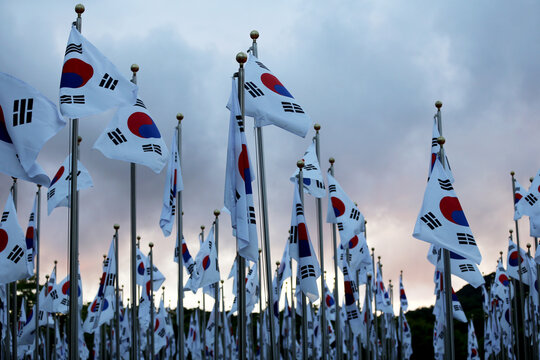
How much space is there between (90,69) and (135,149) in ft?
7.63

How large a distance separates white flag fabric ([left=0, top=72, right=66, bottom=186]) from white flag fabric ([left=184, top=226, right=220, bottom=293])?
11126 mm

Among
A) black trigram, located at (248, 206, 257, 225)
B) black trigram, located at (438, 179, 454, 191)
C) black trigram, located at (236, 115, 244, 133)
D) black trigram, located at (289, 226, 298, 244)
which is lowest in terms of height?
black trigram, located at (248, 206, 257, 225)

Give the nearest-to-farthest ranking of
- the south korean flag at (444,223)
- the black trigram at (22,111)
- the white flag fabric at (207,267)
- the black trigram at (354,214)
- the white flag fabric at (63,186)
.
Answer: the black trigram at (22,111)
the south korean flag at (444,223)
the white flag fabric at (63,186)
the black trigram at (354,214)
the white flag fabric at (207,267)

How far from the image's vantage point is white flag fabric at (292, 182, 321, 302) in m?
15.0

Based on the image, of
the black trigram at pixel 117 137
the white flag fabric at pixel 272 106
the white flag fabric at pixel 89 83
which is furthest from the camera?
the black trigram at pixel 117 137

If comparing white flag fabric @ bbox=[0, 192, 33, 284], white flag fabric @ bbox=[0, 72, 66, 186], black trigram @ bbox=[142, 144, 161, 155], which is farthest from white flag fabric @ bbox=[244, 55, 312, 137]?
white flag fabric @ bbox=[0, 192, 33, 284]

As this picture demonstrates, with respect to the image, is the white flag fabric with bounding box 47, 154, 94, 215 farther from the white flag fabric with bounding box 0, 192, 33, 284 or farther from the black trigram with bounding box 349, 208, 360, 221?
the black trigram with bounding box 349, 208, 360, 221

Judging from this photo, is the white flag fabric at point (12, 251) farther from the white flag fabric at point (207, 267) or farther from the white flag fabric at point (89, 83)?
the white flag fabric at point (207, 267)

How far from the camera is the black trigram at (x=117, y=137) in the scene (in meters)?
13.5

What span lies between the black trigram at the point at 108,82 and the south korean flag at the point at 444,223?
5646mm

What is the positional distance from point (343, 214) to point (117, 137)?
6.93m

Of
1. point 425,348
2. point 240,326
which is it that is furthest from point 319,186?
point 425,348

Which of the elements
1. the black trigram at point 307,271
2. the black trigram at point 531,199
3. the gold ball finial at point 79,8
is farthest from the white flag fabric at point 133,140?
the black trigram at point 531,199

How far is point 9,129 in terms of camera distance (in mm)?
10242
